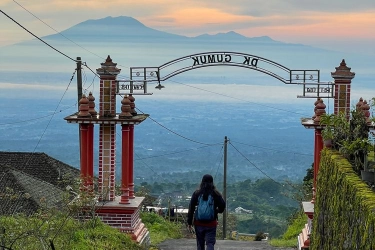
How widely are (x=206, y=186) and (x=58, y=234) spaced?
236cm

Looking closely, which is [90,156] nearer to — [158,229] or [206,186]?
[158,229]

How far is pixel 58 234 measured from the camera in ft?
39.5

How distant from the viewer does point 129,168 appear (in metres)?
16.9

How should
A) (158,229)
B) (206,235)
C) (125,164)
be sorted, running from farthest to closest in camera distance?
1. (158,229)
2. (125,164)
3. (206,235)

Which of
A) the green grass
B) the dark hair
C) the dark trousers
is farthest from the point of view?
the green grass

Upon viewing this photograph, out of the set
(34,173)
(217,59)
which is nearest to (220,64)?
(217,59)

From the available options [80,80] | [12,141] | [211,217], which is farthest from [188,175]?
[211,217]

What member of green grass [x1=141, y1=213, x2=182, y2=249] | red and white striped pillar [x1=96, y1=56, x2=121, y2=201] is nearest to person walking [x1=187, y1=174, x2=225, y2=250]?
red and white striped pillar [x1=96, y1=56, x2=121, y2=201]

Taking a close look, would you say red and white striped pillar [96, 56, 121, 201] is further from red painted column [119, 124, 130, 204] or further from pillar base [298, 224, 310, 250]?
pillar base [298, 224, 310, 250]

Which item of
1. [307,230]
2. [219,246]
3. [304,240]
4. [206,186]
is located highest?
[206,186]

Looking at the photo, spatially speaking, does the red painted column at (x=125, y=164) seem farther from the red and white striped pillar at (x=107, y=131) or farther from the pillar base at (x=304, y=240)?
the pillar base at (x=304, y=240)

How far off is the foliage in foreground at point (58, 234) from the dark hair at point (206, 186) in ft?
6.79

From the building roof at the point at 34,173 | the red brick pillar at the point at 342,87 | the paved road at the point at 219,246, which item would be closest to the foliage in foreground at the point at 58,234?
the paved road at the point at 219,246

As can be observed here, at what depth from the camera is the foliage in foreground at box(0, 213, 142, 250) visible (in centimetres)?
1047
